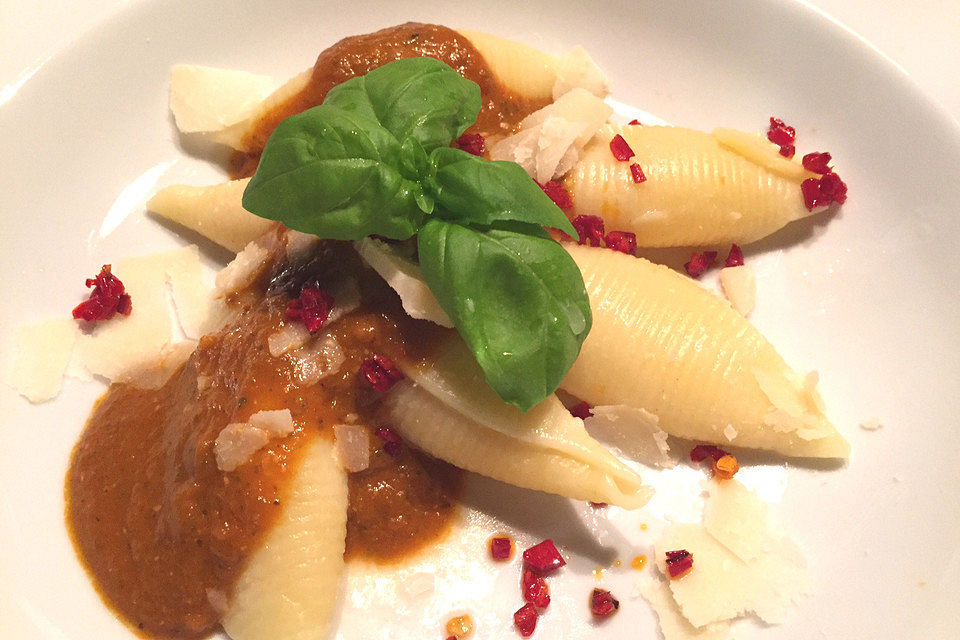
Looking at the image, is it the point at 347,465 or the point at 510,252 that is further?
the point at 347,465

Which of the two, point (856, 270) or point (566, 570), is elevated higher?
point (856, 270)

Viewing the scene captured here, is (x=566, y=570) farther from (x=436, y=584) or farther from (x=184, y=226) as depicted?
(x=184, y=226)

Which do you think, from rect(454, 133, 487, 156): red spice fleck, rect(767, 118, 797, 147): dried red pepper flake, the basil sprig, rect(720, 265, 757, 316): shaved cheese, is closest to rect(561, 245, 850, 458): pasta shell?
rect(720, 265, 757, 316): shaved cheese

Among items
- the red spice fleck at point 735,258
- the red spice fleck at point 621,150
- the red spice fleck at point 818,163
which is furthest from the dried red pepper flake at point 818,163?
the red spice fleck at point 621,150

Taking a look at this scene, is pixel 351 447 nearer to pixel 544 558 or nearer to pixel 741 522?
pixel 544 558

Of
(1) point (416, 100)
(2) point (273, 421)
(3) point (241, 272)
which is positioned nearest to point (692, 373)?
(1) point (416, 100)

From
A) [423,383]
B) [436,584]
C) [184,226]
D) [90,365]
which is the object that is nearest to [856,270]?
[423,383]

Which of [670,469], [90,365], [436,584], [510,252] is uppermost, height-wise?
[510,252]

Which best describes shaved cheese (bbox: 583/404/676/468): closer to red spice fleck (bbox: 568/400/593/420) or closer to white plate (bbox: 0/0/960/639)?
red spice fleck (bbox: 568/400/593/420)
